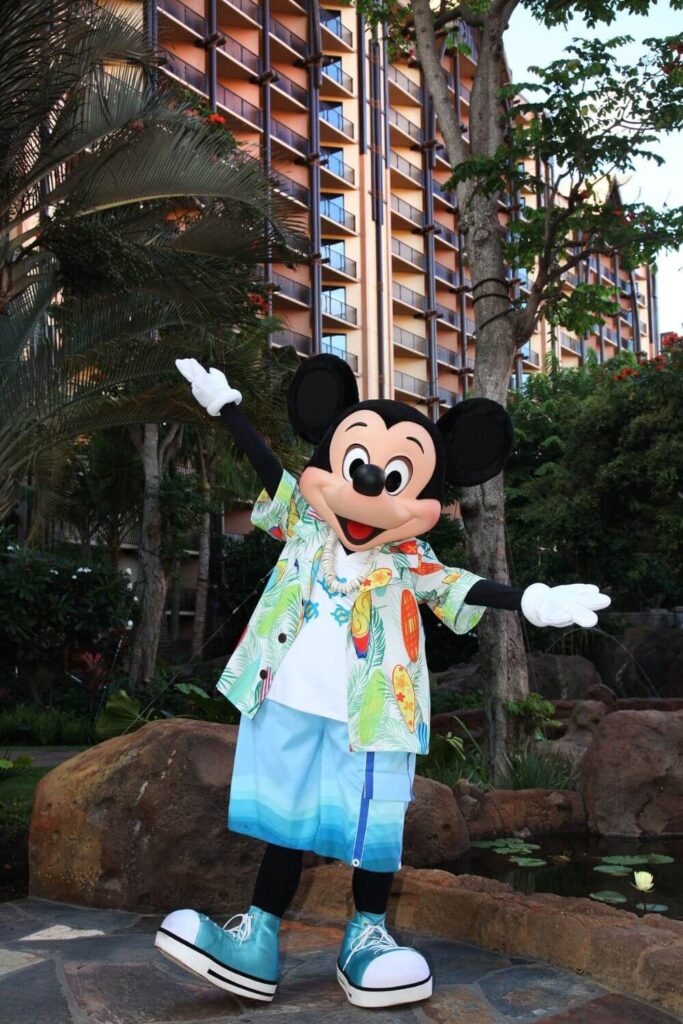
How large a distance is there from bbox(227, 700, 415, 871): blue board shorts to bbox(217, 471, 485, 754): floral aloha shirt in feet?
0.22

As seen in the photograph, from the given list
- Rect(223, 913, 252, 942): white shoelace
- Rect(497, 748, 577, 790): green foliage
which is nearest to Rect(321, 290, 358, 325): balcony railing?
Rect(497, 748, 577, 790): green foliage

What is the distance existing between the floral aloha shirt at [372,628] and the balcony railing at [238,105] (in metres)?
24.9

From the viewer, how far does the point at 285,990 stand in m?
2.94

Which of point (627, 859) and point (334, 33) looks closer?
point (627, 859)

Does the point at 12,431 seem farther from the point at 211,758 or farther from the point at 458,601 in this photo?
the point at 458,601

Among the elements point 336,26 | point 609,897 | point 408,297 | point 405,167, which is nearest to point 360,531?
point 609,897

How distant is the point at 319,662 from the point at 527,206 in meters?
5.06

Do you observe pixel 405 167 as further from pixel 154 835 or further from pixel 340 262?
pixel 154 835

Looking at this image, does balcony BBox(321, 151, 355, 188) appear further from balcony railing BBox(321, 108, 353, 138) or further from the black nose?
the black nose

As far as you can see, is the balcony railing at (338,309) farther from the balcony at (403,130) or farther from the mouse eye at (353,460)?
the mouse eye at (353,460)

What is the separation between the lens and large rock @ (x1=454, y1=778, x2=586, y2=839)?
19.4 feet

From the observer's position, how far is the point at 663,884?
4703mm

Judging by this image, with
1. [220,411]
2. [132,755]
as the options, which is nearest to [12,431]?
[132,755]

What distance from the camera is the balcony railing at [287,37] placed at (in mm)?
28616
